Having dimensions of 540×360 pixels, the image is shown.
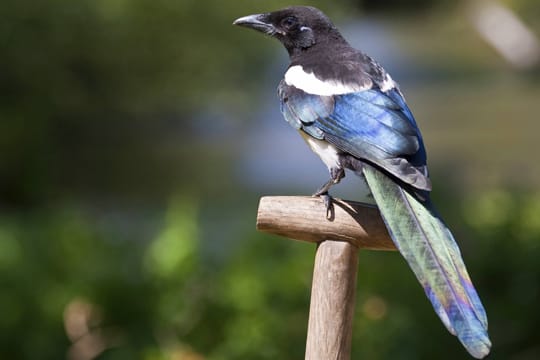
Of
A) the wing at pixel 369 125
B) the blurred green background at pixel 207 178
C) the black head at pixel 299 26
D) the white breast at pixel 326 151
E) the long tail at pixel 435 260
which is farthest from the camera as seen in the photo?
the blurred green background at pixel 207 178

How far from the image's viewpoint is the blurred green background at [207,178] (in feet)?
11.7

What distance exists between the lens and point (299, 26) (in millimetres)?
2414

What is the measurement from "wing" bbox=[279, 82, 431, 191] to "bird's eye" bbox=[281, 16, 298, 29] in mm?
215

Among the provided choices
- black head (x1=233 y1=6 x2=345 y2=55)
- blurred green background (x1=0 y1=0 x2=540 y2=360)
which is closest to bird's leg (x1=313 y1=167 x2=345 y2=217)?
black head (x1=233 y1=6 x2=345 y2=55)

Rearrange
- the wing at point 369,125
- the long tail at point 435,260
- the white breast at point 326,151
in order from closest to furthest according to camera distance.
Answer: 1. the long tail at point 435,260
2. the wing at point 369,125
3. the white breast at point 326,151

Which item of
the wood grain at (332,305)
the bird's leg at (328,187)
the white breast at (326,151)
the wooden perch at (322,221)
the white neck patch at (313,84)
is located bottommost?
the wood grain at (332,305)

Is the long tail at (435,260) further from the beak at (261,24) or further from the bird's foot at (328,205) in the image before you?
the beak at (261,24)

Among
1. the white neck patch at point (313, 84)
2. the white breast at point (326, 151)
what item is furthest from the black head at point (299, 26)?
the white breast at point (326, 151)

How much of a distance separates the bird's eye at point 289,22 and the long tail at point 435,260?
2.06ft

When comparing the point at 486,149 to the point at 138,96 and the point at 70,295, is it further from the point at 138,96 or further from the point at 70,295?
the point at 70,295

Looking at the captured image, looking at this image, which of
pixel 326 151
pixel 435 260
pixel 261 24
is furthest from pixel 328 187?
pixel 261 24

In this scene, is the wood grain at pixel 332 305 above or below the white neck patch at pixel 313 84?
below

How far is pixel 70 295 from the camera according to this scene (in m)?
3.67

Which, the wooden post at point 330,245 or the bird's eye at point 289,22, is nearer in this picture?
the wooden post at point 330,245
